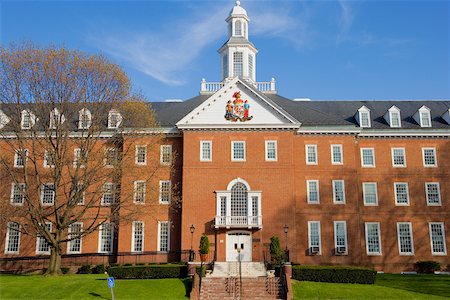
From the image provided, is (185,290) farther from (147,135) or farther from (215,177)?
(147,135)

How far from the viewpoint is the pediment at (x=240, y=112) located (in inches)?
1495

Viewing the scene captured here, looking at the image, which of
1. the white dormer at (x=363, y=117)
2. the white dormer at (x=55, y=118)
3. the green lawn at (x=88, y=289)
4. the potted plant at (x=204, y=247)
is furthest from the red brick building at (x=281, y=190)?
the green lawn at (x=88, y=289)

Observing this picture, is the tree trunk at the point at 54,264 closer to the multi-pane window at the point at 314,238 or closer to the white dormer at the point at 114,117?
the white dormer at the point at 114,117

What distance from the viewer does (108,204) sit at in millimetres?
39344

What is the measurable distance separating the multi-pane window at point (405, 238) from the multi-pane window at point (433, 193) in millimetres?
2943

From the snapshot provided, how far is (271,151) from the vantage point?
3800 centimetres

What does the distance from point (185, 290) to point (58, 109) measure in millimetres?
15017

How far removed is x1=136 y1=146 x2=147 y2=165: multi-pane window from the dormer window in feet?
62.3

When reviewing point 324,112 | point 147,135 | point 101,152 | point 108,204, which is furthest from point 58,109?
point 324,112

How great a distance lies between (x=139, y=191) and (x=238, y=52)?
17.8 meters

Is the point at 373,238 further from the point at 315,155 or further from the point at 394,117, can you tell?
the point at 394,117

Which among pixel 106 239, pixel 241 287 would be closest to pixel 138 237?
pixel 106 239

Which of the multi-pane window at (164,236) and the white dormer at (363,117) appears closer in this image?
the multi-pane window at (164,236)

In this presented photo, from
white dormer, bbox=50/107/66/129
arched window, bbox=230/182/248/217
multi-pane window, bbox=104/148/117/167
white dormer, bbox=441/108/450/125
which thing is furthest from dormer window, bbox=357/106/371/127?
white dormer, bbox=50/107/66/129
